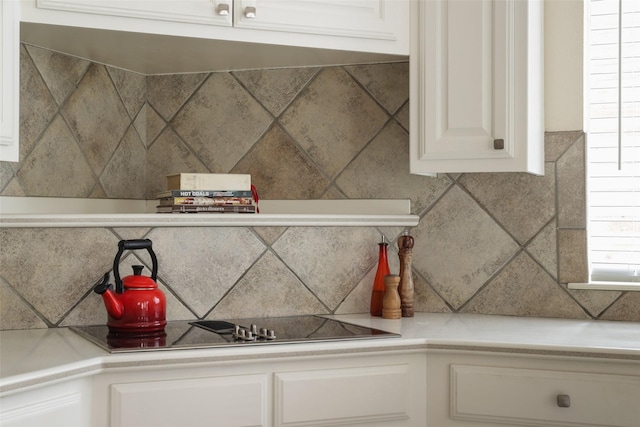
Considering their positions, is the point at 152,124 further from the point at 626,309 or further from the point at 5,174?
the point at 626,309

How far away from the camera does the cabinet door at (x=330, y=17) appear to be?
2.25 meters

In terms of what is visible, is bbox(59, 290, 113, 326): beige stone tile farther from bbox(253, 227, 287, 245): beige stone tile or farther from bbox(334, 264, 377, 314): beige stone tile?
bbox(334, 264, 377, 314): beige stone tile

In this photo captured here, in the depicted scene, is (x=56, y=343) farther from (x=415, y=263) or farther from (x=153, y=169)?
(x=415, y=263)

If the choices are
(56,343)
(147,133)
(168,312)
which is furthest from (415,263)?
(56,343)

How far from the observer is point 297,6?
2291 mm

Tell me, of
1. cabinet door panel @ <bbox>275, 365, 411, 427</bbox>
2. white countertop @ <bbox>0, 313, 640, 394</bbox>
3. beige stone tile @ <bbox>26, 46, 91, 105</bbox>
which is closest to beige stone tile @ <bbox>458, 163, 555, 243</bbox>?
white countertop @ <bbox>0, 313, 640, 394</bbox>

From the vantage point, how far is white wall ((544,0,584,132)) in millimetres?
2492

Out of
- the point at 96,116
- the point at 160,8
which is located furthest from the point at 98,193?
the point at 160,8

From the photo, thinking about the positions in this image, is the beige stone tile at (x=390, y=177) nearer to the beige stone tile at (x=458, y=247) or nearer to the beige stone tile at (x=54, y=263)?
the beige stone tile at (x=458, y=247)

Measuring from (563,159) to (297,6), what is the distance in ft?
3.34

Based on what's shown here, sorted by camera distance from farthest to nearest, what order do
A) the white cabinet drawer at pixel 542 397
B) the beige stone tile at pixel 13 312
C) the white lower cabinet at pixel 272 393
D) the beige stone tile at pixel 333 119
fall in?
the beige stone tile at pixel 333 119
the beige stone tile at pixel 13 312
the white cabinet drawer at pixel 542 397
the white lower cabinet at pixel 272 393

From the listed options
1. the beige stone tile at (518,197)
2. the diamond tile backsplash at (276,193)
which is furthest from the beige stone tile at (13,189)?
the beige stone tile at (518,197)

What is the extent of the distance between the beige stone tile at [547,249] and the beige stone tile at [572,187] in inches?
1.6

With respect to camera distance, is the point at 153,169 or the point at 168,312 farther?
the point at 153,169
